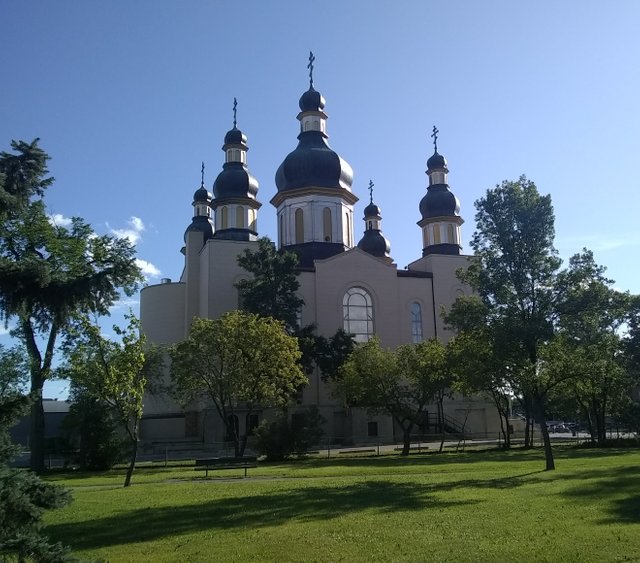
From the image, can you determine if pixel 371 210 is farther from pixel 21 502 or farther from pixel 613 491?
pixel 21 502

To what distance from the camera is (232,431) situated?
108 ft

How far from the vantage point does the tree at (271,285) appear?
4200cm

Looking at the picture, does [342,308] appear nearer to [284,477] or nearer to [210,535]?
[284,477]

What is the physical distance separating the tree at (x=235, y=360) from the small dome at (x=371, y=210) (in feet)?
115

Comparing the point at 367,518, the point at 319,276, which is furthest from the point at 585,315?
the point at 319,276

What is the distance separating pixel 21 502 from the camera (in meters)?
6.21

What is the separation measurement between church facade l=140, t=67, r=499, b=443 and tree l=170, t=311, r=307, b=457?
13.1m

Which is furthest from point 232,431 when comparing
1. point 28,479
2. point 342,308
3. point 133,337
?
point 28,479

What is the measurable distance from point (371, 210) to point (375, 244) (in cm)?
445

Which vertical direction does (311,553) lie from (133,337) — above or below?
below

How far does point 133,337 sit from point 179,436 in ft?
96.9

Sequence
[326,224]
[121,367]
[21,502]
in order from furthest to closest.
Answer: [326,224] → [121,367] → [21,502]

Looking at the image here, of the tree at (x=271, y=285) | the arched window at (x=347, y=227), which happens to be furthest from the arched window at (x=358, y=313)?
the tree at (x=271, y=285)

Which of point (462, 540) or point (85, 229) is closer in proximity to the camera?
point (462, 540)
